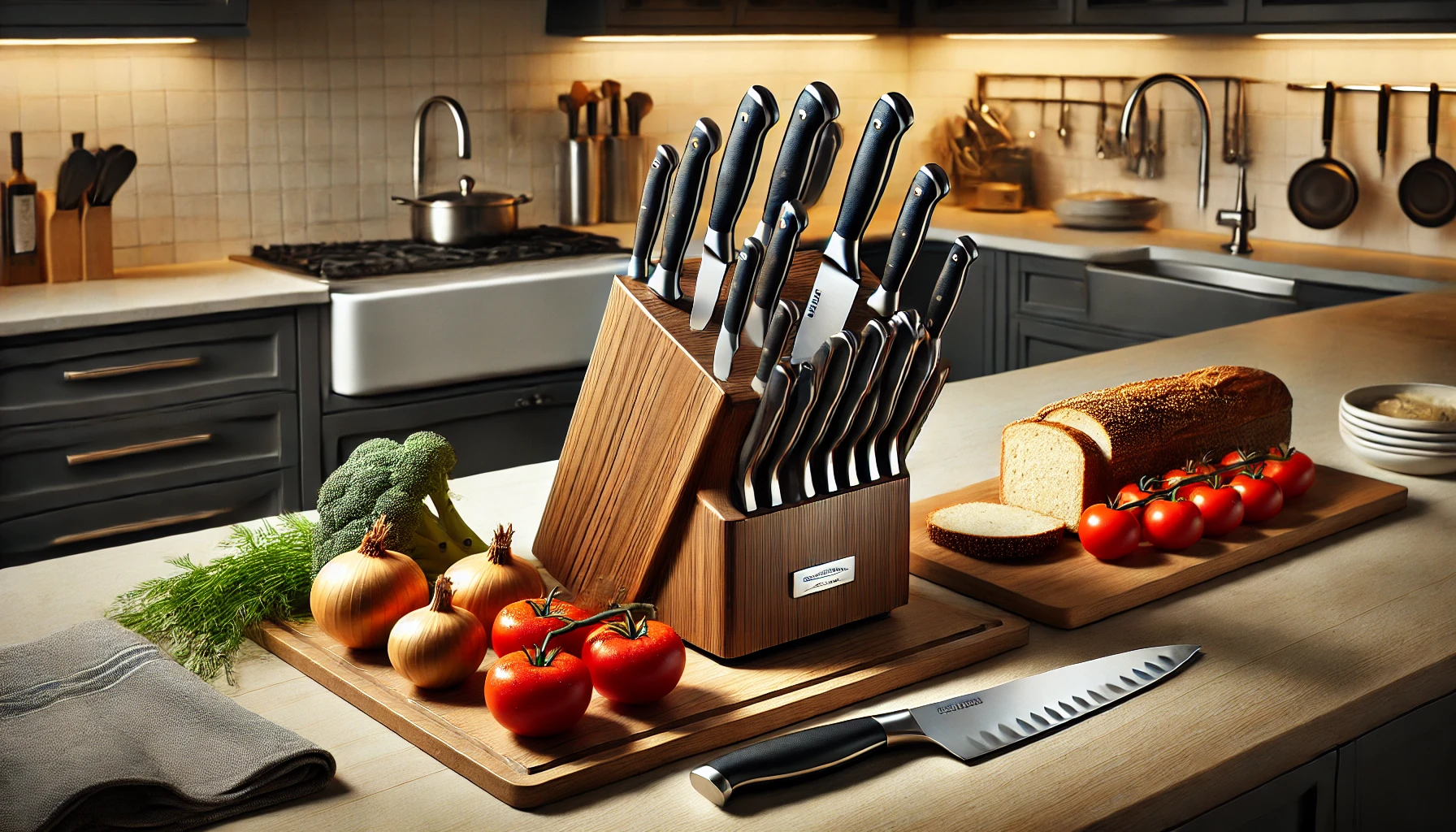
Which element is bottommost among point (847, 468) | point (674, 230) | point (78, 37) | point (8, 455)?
point (8, 455)

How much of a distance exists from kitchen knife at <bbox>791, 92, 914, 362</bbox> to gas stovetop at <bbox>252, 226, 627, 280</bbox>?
231 centimetres

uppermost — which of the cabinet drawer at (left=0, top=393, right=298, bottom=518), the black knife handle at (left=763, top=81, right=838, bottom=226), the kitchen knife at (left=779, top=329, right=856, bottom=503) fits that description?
the black knife handle at (left=763, top=81, right=838, bottom=226)

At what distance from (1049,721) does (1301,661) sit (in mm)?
259

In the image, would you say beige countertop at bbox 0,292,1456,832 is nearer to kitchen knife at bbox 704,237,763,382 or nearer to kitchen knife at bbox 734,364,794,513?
kitchen knife at bbox 734,364,794,513

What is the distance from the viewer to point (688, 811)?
2.92ft

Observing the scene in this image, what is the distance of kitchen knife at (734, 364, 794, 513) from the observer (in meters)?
1.02

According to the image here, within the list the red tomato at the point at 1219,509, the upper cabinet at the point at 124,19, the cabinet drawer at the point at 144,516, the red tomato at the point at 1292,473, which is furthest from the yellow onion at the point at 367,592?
the upper cabinet at the point at 124,19

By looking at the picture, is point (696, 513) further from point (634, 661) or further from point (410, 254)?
point (410, 254)

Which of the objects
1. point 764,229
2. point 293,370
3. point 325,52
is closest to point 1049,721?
point 764,229

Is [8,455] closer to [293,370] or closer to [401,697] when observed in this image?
[293,370]

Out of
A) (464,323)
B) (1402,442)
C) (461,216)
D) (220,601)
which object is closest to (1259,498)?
(1402,442)

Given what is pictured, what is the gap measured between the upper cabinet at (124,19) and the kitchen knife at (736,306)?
257cm

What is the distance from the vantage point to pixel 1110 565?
1.30 m

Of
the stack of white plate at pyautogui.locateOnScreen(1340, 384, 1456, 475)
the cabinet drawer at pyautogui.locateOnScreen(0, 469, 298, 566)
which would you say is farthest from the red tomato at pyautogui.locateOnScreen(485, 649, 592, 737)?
the cabinet drawer at pyautogui.locateOnScreen(0, 469, 298, 566)
